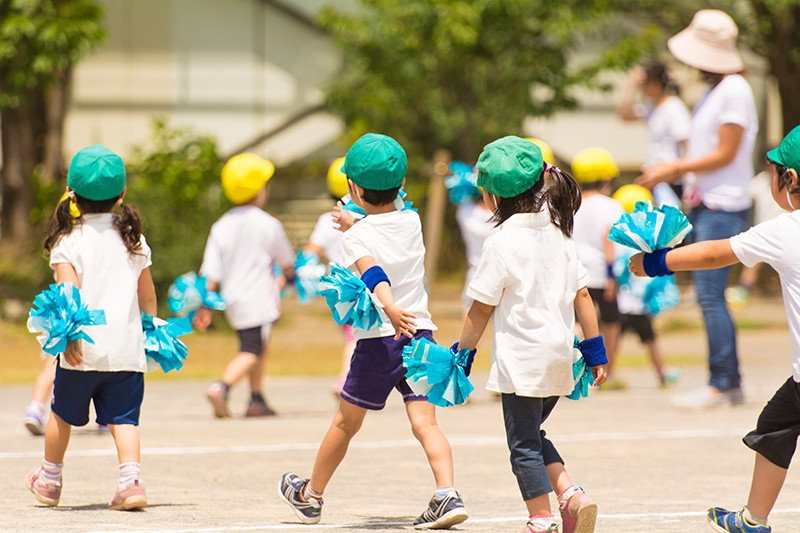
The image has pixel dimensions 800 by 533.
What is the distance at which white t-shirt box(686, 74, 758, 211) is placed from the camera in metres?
8.16

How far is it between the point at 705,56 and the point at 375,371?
14.5 feet

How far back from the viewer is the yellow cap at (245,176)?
8586 millimetres

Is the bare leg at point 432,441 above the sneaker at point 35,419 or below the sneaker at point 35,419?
above

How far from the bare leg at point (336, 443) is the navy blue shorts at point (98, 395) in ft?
3.02

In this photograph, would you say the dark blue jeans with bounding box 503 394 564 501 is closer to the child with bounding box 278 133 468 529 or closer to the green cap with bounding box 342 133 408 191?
the child with bounding box 278 133 468 529

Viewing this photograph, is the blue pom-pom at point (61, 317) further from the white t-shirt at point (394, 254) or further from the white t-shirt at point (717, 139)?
the white t-shirt at point (717, 139)

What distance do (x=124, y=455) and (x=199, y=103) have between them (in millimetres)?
20044

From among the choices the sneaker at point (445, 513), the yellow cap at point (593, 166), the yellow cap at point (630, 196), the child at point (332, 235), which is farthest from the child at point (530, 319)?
the yellow cap at point (630, 196)

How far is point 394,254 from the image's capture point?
5.02 m

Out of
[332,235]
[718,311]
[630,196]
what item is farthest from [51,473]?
[630,196]

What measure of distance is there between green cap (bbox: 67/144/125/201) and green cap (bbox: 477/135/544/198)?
1.74 metres

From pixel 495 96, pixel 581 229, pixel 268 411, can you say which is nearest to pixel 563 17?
pixel 495 96

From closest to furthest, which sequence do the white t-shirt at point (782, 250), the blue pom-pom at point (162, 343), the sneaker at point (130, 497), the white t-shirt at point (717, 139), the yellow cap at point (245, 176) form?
the white t-shirt at point (782, 250) → the sneaker at point (130, 497) → the blue pom-pom at point (162, 343) → the white t-shirt at point (717, 139) → the yellow cap at point (245, 176)

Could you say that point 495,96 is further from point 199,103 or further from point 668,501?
point 668,501
